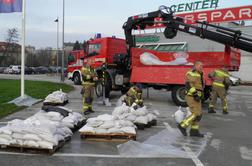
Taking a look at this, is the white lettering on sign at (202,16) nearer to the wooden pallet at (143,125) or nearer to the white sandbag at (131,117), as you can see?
the wooden pallet at (143,125)

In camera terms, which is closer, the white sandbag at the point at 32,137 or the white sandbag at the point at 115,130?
the white sandbag at the point at 32,137

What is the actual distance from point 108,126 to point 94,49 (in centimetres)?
1069

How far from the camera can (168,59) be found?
1410cm

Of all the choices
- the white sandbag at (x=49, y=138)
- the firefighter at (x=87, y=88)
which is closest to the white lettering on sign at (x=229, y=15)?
the firefighter at (x=87, y=88)

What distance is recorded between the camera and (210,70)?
43.0 feet

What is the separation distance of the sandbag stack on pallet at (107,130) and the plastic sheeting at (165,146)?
0.41 m

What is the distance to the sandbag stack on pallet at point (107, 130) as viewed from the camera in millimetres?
7375

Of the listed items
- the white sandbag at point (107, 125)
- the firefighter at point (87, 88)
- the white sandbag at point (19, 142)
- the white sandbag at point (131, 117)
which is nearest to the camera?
the white sandbag at point (19, 142)

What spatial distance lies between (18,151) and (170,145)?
2.91 metres

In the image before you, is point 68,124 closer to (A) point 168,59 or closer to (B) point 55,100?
(B) point 55,100

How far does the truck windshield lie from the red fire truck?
0.81 meters

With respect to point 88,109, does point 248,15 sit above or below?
above

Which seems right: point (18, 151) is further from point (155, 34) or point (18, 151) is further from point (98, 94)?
point (155, 34)

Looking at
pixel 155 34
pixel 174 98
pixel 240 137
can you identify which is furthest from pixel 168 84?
pixel 155 34
